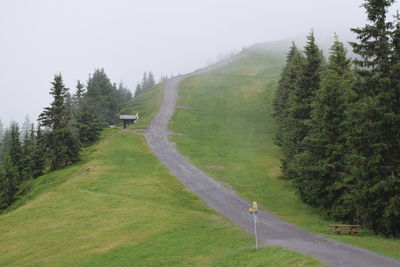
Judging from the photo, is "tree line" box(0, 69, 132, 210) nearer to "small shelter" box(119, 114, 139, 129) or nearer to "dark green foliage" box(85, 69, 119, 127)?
"small shelter" box(119, 114, 139, 129)

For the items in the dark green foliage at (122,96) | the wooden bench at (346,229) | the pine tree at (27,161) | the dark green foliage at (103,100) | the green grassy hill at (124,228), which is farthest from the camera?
the dark green foliage at (122,96)

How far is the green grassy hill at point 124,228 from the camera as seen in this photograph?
66.1 ft

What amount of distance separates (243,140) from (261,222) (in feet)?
113

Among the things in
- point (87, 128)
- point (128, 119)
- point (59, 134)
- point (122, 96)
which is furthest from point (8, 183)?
point (122, 96)

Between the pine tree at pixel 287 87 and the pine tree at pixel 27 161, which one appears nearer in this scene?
the pine tree at pixel 287 87

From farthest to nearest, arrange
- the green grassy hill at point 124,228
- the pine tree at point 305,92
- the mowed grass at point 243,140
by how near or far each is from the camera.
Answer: the pine tree at point 305,92
the mowed grass at point 243,140
the green grassy hill at point 124,228

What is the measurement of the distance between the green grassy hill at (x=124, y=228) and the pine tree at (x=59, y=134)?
310 inches

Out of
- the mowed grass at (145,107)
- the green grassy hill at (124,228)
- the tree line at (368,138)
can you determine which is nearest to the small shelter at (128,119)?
the mowed grass at (145,107)

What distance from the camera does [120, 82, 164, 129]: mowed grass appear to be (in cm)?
Answer: 7119

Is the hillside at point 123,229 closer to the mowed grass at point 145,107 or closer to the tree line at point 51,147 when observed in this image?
the tree line at point 51,147

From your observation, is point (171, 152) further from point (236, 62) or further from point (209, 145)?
point (236, 62)

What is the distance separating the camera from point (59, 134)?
159 ft

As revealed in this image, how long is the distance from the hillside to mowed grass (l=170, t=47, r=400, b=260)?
5939 mm

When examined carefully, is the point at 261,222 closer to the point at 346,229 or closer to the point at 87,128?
the point at 346,229
